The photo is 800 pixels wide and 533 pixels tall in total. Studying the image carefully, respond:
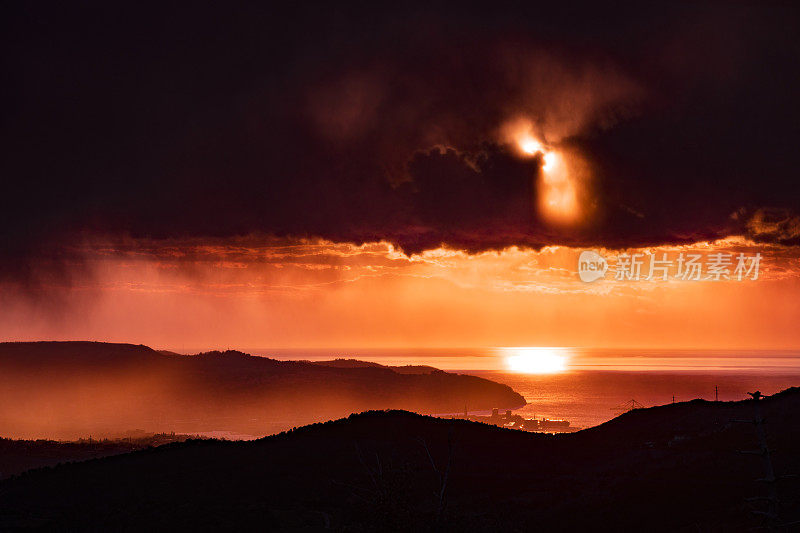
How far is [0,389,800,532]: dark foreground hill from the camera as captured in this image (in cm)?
3259

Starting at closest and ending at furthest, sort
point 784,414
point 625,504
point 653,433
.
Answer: point 625,504, point 784,414, point 653,433

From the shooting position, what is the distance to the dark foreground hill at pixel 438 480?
107ft

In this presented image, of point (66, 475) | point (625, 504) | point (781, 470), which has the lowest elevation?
point (66, 475)

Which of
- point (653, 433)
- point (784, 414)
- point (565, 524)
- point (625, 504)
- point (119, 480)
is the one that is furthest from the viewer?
point (653, 433)

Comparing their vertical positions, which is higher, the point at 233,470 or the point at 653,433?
the point at 653,433

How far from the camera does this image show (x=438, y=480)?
3994 cm

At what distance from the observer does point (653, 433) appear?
→ 48.3 metres

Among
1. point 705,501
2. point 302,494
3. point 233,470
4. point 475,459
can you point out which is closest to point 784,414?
point 705,501

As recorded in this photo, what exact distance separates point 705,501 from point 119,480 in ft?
98.9

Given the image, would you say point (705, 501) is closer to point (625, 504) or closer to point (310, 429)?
point (625, 504)

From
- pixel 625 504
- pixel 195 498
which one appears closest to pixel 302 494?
pixel 195 498

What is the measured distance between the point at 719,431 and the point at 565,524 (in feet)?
55.1

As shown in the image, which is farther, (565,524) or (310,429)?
(310,429)

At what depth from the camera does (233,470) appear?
42281mm
